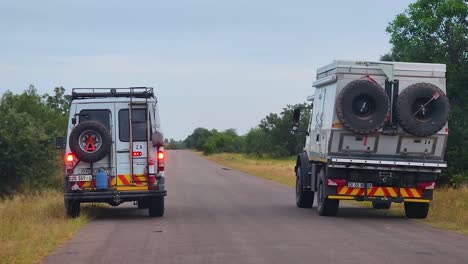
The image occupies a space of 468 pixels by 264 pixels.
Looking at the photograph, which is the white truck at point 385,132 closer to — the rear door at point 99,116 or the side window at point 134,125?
the side window at point 134,125

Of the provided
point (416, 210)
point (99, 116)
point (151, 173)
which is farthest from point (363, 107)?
point (99, 116)

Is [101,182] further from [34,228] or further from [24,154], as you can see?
[24,154]

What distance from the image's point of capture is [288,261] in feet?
35.8

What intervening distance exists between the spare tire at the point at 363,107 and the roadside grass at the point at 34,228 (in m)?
6.01

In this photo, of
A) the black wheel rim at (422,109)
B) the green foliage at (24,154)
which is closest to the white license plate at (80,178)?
the black wheel rim at (422,109)

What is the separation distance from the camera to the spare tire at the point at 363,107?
17.2m

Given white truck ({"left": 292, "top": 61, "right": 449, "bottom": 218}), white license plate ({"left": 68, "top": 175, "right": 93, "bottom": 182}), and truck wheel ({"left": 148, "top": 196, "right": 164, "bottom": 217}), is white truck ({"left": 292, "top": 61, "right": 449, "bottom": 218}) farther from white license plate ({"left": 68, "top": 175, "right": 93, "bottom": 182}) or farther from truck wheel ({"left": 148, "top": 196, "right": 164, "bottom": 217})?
white license plate ({"left": 68, "top": 175, "right": 93, "bottom": 182})

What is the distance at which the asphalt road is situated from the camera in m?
11.4

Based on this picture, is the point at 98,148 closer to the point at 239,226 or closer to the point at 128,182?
the point at 128,182

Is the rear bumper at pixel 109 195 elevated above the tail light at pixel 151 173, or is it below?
below

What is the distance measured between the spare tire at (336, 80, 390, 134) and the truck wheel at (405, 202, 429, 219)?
86.8 inches

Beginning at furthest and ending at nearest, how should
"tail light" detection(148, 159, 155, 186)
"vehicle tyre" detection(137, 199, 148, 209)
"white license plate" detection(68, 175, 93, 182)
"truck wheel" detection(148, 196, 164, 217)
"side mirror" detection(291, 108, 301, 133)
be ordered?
"side mirror" detection(291, 108, 301, 133), "vehicle tyre" detection(137, 199, 148, 209), "truck wheel" detection(148, 196, 164, 217), "tail light" detection(148, 159, 155, 186), "white license plate" detection(68, 175, 93, 182)

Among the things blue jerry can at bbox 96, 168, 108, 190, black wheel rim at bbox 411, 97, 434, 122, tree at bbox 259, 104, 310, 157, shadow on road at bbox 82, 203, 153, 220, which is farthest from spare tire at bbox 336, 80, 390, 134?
tree at bbox 259, 104, 310, 157

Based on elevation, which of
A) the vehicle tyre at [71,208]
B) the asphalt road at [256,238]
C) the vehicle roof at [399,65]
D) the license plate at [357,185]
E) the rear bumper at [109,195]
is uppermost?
the vehicle roof at [399,65]
